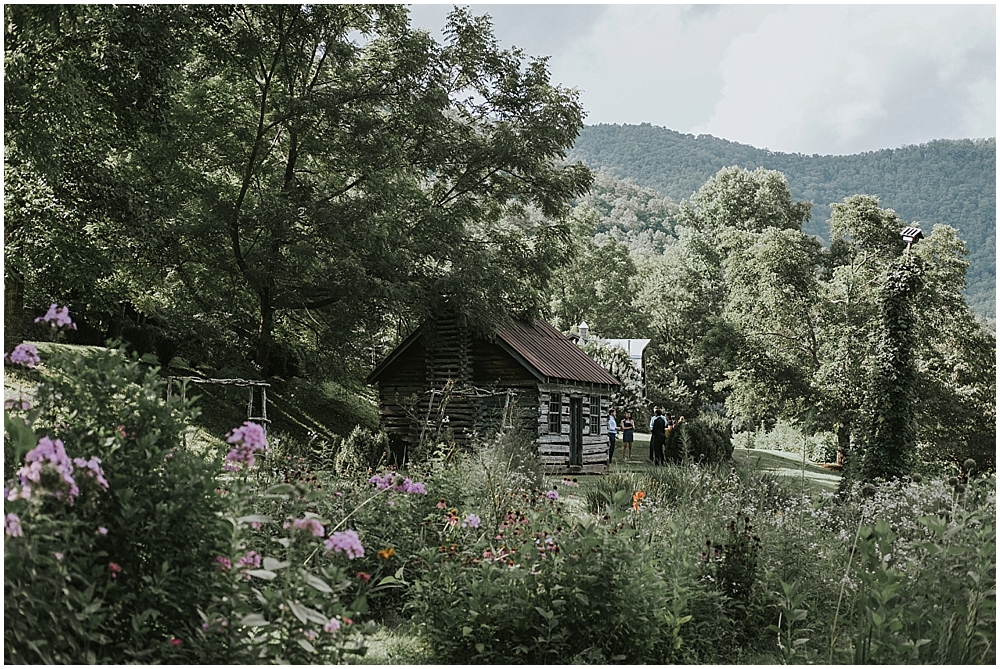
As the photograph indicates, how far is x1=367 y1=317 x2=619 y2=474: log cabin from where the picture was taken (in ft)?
64.8

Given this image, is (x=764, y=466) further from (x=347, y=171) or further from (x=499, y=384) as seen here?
(x=347, y=171)

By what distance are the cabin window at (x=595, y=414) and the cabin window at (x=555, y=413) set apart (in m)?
2.10

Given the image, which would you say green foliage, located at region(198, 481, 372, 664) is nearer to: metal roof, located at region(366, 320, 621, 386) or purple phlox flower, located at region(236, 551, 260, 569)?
purple phlox flower, located at region(236, 551, 260, 569)

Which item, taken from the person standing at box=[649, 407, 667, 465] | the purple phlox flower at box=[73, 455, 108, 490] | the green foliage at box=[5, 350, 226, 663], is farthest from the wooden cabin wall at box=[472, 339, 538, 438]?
the purple phlox flower at box=[73, 455, 108, 490]

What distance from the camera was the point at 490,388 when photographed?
20078 mm

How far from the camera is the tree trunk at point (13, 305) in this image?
14.5 meters

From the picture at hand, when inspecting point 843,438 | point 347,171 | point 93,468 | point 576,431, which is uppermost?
point 347,171

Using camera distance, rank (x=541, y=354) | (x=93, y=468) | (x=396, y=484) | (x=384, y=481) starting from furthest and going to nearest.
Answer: (x=541, y=354), (x=396, y=484), (x=384, y=481), (x=93, y=468)

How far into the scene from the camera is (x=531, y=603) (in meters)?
5.25

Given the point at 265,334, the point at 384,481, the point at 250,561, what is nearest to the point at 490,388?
the point at 265,334

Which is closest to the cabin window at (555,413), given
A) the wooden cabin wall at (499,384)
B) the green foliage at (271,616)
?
the wooden cabin wall at (499,384)

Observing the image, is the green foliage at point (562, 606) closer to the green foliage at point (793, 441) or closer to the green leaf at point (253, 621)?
the green leaf at point (253, 621)

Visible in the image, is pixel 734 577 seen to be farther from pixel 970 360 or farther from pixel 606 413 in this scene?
pixel 970 360

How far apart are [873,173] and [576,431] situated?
131 feet
